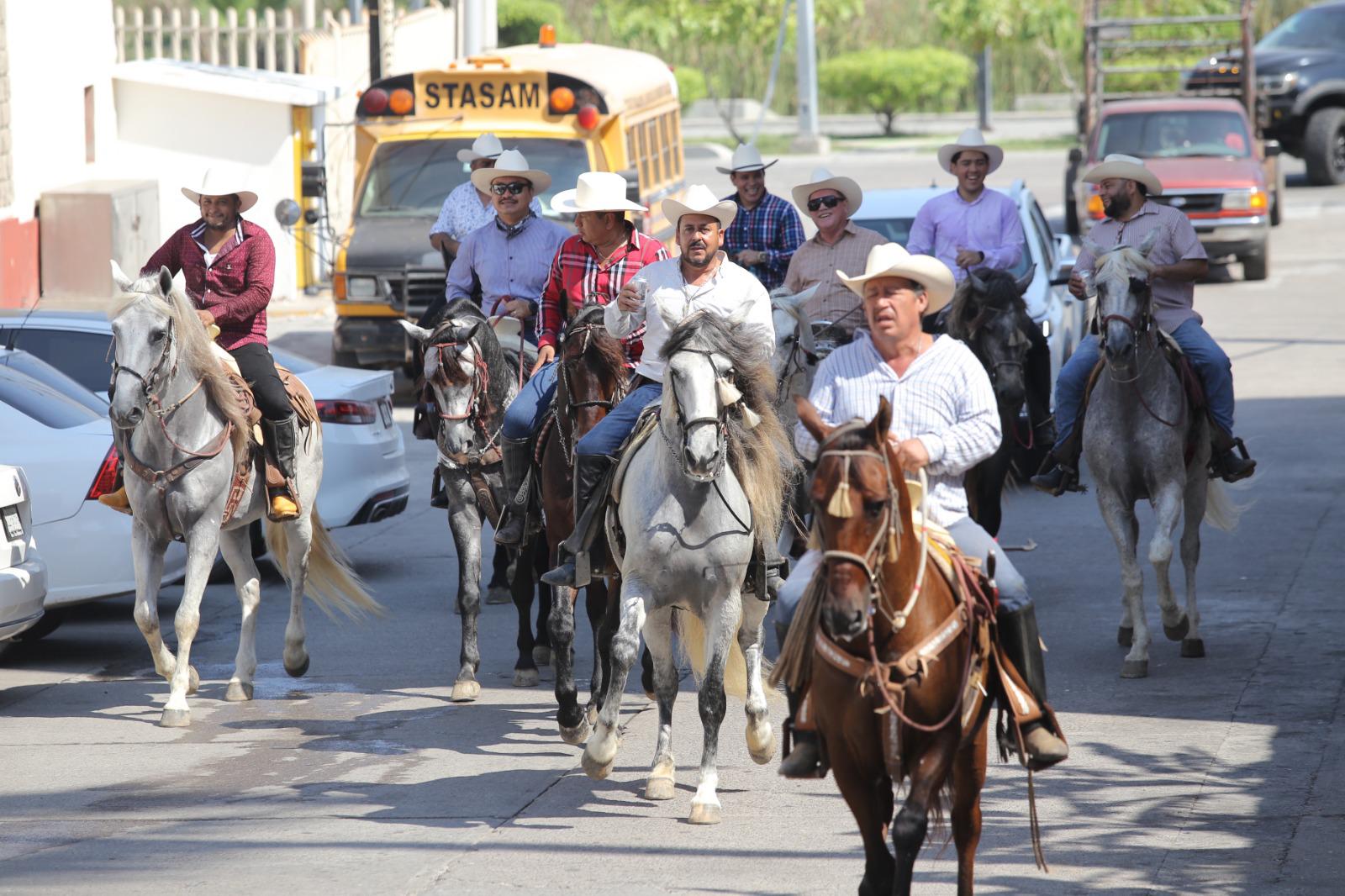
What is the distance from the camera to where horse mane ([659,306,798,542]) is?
283 inches

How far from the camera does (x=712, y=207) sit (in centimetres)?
821

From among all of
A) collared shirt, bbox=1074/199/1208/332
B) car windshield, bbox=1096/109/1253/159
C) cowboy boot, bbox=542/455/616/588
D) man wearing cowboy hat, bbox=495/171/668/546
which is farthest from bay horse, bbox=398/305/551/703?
car windshield, bbox=1096/109/1253/159

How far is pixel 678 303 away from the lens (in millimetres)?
7801

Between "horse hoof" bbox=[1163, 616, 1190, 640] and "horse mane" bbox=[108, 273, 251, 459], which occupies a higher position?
"horse mane" bbox=[108, 273, 251, 459]

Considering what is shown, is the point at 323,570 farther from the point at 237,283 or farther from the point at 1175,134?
the point at 1175,134

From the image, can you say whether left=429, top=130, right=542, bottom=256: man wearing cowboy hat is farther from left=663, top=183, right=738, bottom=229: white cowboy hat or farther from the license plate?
left=663, top=183, right=738, bottom=229: white cowboy hat

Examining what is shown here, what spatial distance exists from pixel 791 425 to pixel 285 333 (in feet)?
47.1

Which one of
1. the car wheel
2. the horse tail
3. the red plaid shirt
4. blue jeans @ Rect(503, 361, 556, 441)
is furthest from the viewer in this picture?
the car wheel

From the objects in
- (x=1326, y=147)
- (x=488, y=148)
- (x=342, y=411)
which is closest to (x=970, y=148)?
(x=488, y=148)

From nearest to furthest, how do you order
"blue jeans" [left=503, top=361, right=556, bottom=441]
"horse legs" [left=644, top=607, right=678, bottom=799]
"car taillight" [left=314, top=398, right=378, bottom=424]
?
"horse legs" [left=644, top=607, right=678, bottom=799], "blue jeans" [left=503, top=361, right=556, bottom=441], "car taillight" [left=314, top=398, right=378, bottom=424]

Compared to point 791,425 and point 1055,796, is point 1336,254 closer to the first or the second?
point 791,425

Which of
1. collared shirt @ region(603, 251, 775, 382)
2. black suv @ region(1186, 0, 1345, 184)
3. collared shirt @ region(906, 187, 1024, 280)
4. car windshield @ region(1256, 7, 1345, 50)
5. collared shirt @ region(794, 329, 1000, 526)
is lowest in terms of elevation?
collared shirt @ region(794, 329, 1000, 526)

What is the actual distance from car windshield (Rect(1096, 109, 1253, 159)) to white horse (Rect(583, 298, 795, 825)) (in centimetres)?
2076

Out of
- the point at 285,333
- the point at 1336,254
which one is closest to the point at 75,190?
the point at 285,333
